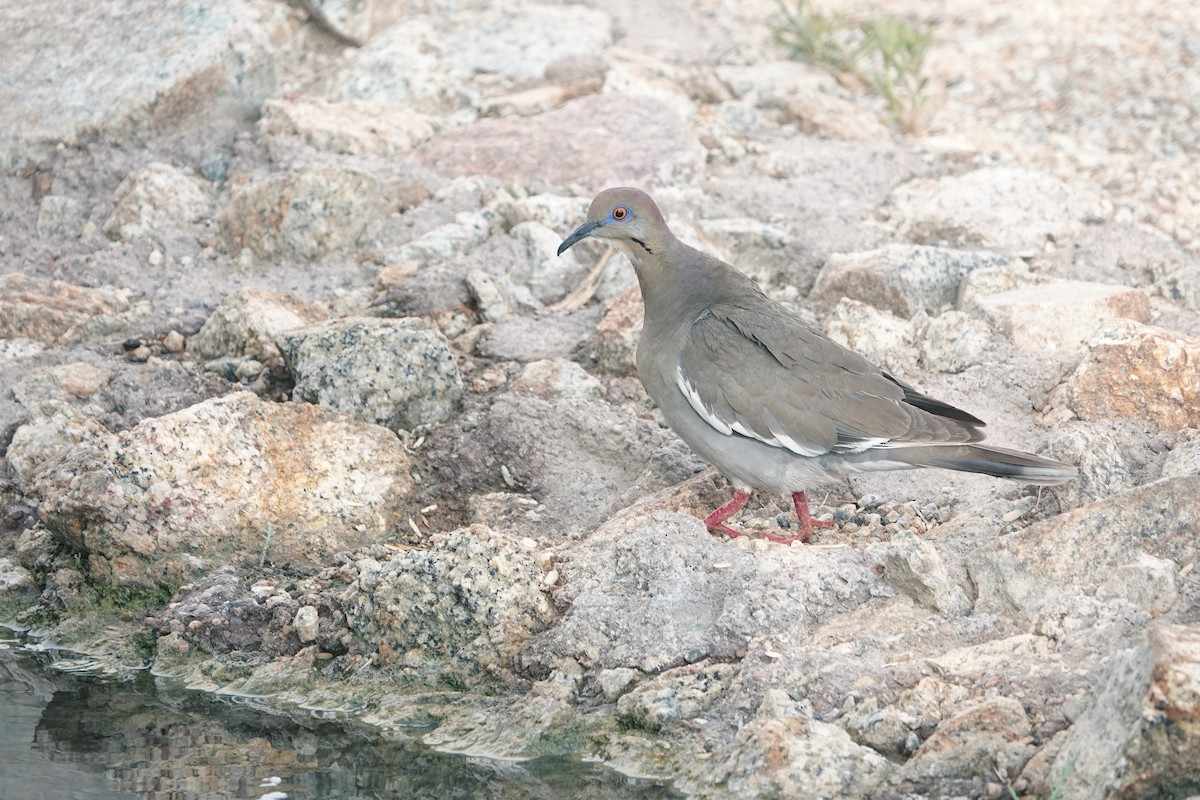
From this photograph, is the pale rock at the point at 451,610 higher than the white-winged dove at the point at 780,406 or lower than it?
lower

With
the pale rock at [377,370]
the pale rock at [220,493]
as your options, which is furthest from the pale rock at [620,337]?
the pale rock at [220,493]

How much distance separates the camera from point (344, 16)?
9.06 meters

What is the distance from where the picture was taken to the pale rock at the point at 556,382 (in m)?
6.13

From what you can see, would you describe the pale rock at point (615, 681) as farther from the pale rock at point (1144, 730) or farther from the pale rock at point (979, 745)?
the pale rock at point (1144, 730)

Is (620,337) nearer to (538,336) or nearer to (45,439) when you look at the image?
(538,336)

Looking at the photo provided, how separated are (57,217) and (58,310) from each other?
1204 mm

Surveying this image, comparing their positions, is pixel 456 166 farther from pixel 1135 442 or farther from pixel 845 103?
pixel 1135 442

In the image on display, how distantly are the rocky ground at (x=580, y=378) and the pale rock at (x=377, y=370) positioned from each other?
2 cm

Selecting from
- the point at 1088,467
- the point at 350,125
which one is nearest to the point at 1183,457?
the point at 1088,467

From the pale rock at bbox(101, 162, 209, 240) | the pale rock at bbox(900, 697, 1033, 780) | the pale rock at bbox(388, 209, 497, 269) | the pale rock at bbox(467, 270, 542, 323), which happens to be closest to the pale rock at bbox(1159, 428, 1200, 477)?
the pale rock at bbox(900, 697, 1033, 780)

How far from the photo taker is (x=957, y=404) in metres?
5.89

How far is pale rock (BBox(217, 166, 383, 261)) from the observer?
23.7 ft

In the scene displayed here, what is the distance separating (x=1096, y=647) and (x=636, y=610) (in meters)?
1.44

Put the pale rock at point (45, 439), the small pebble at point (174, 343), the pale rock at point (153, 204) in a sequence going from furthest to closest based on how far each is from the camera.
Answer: the pale rock at point (153, 204), the small pebble at point (174, 343), the pale rock at point (45, 439)
